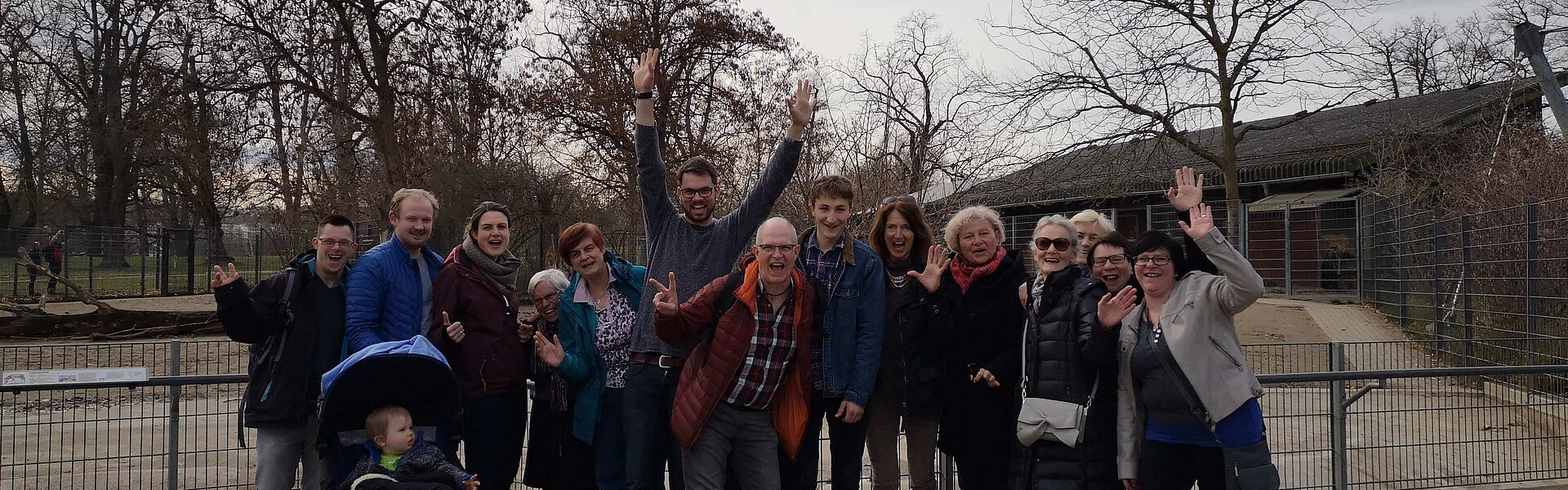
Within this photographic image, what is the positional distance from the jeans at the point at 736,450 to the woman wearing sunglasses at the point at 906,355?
528 millimetres

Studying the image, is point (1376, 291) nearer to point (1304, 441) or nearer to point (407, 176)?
point (1304, 441)

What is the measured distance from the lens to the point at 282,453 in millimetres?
4254

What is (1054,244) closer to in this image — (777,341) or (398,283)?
(777,341)

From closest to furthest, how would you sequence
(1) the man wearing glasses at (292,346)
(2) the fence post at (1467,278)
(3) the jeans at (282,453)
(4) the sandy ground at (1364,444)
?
(1) the man wearing glasses at (292,346) → (3) the jeans at (282,453) → (4) the sandy ground at (1364,444) → (2) the fence post at (1467,278)

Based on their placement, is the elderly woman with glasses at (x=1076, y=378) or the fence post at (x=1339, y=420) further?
the fence post at (x=1339, y=420)

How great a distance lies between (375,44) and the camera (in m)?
19.7

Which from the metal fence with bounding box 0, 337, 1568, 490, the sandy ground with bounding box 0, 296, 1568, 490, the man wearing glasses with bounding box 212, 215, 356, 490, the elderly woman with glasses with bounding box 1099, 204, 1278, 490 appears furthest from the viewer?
the sandy ground with bounding box 0, 296, 1568, 490

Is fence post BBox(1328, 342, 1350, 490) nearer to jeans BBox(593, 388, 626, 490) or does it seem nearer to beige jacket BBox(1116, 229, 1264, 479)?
beige jacket BBox(1116, 229, 1264, 479)

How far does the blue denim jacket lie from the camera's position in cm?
413

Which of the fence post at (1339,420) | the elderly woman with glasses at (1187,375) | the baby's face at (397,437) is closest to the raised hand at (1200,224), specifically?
the elderly woman with glasses at (1187,375)

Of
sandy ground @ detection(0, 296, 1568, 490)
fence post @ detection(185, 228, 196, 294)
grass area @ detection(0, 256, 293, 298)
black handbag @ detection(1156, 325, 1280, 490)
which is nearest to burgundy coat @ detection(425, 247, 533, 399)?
sandy ground @ detection(0, 296, 1568, 490)

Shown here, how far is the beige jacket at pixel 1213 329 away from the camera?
3580mm

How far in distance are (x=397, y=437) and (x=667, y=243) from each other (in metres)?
1.46

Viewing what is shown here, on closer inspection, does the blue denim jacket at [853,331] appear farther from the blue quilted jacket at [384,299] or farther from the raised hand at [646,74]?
the blue quilted jacket at [384,299]
